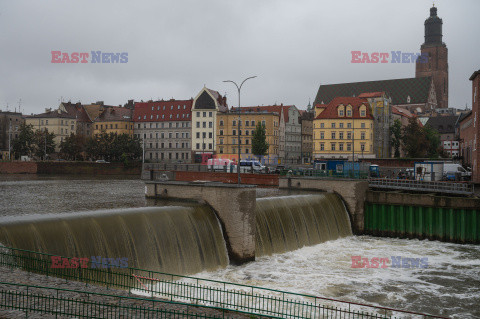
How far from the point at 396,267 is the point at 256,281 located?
10.4 meters

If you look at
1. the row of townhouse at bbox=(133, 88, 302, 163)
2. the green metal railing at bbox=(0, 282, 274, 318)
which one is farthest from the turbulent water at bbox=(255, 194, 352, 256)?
the row of townhouse at bbox=(133, 88, 302, 163)

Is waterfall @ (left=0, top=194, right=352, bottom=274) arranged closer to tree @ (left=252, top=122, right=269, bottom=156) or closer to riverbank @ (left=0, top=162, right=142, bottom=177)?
tree @ (left=252, top=122, right=269, bottom=156)

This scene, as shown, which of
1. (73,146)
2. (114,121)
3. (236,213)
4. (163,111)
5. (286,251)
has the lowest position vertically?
(286,251)

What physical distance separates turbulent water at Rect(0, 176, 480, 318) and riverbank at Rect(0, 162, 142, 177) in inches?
2407

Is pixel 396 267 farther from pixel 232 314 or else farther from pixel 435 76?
pixel 435 76

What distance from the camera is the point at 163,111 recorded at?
447 ft

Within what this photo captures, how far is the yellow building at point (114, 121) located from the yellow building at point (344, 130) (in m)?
64.3

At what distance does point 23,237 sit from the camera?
18.3 meters

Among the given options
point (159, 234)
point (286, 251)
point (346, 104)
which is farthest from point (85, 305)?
point (346, 104)

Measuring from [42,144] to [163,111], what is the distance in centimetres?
3578

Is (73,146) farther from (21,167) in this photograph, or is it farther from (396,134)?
(396,134)

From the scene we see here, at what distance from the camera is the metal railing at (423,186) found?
1571 inches

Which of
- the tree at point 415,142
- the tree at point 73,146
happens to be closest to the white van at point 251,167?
the tree at point 415,142

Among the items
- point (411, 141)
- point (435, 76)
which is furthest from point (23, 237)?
point (435, 76)
